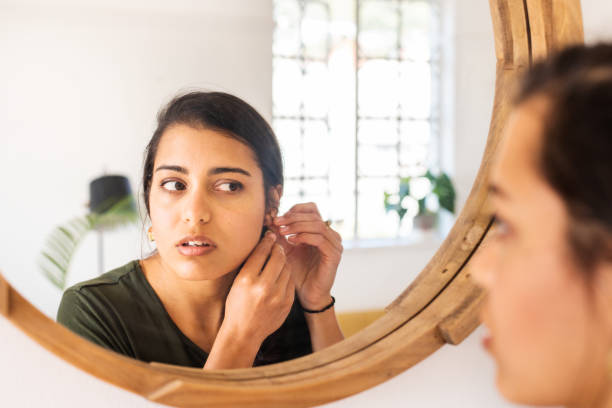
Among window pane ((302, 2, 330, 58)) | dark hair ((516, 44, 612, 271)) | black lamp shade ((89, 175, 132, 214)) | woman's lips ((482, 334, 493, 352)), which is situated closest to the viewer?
dark hair ((516, 44, 612, 271))

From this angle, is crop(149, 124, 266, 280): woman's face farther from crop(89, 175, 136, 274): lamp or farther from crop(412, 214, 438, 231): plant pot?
crop(412, 214, 438, 231): plant pot

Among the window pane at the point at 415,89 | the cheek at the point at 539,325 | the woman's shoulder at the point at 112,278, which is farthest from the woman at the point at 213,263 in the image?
the cheek at the point at 539,325

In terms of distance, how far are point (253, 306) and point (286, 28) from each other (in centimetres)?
38

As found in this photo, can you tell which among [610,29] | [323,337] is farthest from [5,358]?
[610,29]

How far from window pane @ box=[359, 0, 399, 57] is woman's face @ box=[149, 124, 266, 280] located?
0.81 feet

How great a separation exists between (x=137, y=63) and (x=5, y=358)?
40 centimetres

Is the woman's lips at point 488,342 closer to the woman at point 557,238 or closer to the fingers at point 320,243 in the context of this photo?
the woman at point 557,238

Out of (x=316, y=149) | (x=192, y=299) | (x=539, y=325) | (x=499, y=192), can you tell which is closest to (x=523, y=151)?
(x=499, y=192)

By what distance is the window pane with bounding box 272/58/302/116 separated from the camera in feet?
2.27

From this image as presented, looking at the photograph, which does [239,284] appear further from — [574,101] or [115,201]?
[574,101]

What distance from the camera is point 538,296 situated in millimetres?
439

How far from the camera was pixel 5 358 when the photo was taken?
0.64m

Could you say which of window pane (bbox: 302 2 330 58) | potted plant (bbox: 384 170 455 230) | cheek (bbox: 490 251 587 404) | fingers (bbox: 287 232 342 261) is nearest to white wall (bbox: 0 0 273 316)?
window pane (bbox: 302 2 330 58)

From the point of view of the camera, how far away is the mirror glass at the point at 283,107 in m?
0.59
